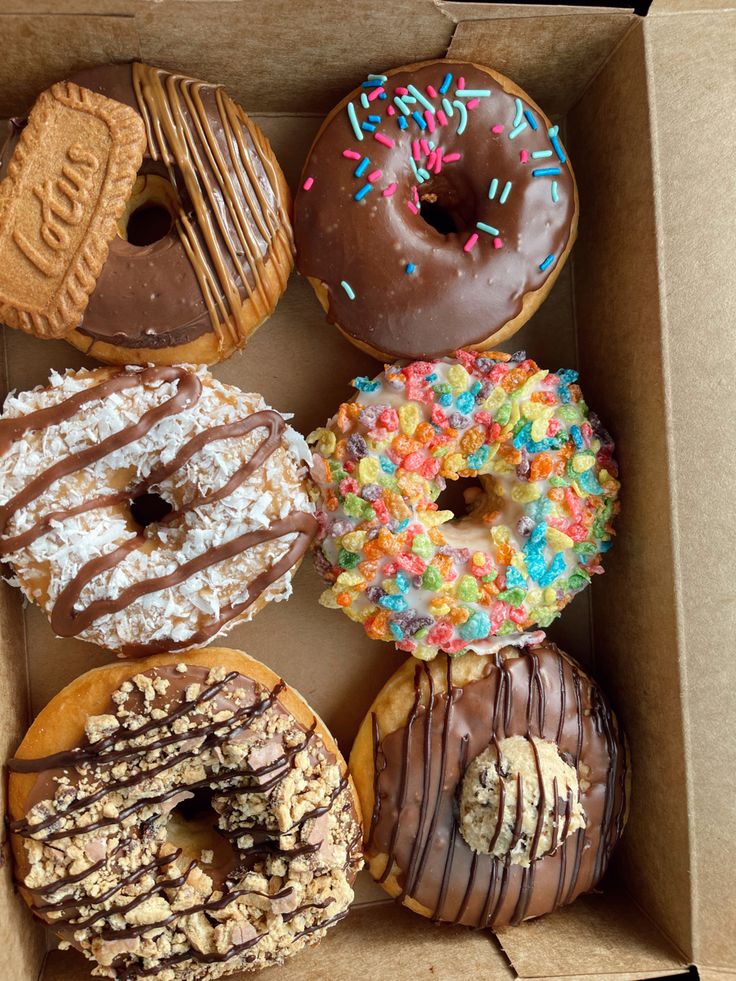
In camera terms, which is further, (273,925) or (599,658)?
(599,658)

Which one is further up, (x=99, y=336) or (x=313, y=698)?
(x=99, y=336)

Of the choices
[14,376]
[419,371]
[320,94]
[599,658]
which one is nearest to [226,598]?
[419,371]

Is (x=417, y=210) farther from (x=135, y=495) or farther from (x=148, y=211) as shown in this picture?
(x=135, y=495)

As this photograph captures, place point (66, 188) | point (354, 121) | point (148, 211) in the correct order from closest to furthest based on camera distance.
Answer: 1. point (66, 188)
2. point (354, 121)
3. point (148, 211)

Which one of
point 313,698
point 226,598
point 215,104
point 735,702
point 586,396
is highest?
point 215,104

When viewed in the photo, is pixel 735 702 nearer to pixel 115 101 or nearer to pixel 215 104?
pixel 215 104

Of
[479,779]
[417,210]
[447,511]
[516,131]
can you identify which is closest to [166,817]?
[479,779]

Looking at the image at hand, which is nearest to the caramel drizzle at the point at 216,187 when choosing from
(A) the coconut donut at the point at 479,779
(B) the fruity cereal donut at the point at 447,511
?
(B) the fruity cereal donut at the point at 447,511
